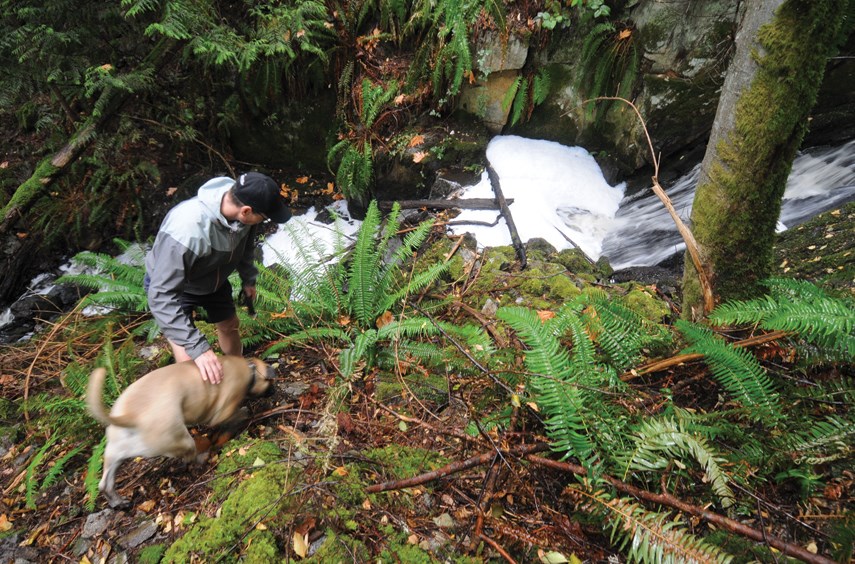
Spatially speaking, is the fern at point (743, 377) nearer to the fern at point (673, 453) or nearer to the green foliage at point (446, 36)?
the fern at point (673, 453)

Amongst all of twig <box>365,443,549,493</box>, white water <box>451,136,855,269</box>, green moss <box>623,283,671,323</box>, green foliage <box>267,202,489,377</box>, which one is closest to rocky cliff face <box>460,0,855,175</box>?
white water <box>451,136,855,269</box>

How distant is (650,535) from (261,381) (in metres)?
2.34

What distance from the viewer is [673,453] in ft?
5.37

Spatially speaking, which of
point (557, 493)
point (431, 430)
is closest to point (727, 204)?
point (557, 493)

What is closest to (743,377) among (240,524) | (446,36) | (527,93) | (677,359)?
(677,359)

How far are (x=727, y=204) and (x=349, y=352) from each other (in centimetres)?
254

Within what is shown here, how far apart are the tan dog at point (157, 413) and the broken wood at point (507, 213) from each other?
3.02 metres

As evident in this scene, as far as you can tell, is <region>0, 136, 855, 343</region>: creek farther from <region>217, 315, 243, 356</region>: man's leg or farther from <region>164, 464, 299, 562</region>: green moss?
<region>164, 464, 299, 562</region>: green moss

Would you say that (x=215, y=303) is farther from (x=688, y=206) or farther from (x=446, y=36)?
(x=688, y=206)

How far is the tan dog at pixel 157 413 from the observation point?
2055 millimetres

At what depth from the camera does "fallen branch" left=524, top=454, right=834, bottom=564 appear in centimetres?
125

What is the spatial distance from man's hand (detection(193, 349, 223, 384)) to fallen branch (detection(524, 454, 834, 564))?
1.80m

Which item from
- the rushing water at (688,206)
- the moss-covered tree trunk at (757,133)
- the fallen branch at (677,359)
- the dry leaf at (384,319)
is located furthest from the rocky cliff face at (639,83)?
the fallen branch at (677,359)

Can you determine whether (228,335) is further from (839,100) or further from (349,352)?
(839,100)
